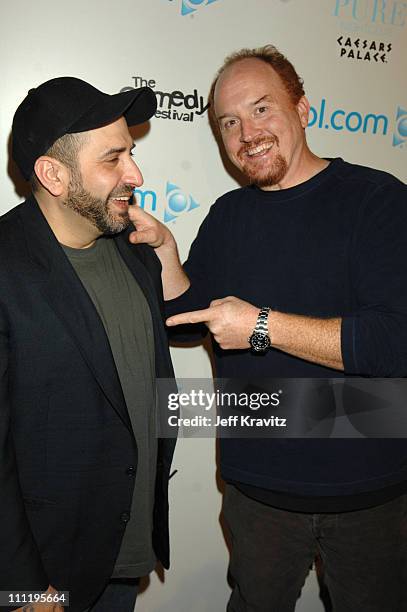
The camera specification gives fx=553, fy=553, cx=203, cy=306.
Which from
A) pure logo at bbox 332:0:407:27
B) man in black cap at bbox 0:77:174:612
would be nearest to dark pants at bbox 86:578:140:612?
man in black cap at bbox 0:77:174:612

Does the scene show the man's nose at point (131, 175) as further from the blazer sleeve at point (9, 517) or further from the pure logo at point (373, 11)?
the pure logo at point (373, 11)

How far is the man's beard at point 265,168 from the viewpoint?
56.9 inches

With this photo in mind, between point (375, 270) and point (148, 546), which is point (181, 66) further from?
point (148, 546)

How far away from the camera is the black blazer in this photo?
42.9 inches

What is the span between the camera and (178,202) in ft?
5.83

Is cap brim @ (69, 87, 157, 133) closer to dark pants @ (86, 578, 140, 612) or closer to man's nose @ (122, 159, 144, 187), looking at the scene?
man's nose @ (122, 159, 144, 187)

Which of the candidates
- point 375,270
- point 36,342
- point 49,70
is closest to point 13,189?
point 49,70

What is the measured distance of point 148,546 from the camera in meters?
1.36

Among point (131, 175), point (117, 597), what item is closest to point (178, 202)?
point (131, 175)

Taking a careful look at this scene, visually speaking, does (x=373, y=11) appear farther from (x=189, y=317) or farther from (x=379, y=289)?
(x=189, y=317)

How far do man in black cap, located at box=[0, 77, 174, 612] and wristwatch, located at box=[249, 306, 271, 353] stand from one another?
26 centimetres

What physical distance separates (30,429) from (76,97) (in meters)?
0.70

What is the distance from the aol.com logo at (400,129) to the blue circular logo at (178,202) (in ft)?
2.59

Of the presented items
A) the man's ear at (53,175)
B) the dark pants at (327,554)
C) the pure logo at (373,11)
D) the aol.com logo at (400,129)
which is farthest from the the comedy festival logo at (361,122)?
the dark pants at (327,554)
